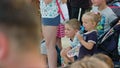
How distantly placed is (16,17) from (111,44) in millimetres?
3692

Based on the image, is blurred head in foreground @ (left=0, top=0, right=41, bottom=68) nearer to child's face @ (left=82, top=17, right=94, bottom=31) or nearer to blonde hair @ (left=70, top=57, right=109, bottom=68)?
blonde hair @ (left=70, top=57, right=109, bottom=68)

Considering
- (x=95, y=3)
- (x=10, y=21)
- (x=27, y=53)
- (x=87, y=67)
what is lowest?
(x=95, y=3)

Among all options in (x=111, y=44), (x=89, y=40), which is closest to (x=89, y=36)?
(x=89, y=40)

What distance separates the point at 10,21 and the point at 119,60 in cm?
370

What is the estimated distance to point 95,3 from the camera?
543 cm

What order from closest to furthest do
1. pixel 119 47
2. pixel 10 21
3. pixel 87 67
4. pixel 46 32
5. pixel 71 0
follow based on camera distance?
pixel 10 21 < pixel 87 67 < pixel 119 47 < pixel 46 32 < pixel 71 0

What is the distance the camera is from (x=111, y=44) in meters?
4.83

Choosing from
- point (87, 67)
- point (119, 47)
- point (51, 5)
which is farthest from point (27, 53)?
point (51, 5)

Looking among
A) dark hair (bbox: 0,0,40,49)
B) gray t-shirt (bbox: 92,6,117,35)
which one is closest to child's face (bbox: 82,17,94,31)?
gray t-shirt (bbox: 92,6,117,35)

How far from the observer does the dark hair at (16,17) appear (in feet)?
3.97

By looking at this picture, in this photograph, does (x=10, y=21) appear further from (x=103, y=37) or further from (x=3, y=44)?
(x=103, y=37)

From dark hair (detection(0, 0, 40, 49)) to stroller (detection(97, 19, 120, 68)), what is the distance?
362 centimetres

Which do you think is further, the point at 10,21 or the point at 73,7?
the point at 73,7

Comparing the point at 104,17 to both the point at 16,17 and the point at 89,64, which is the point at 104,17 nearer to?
the point at 89,64
